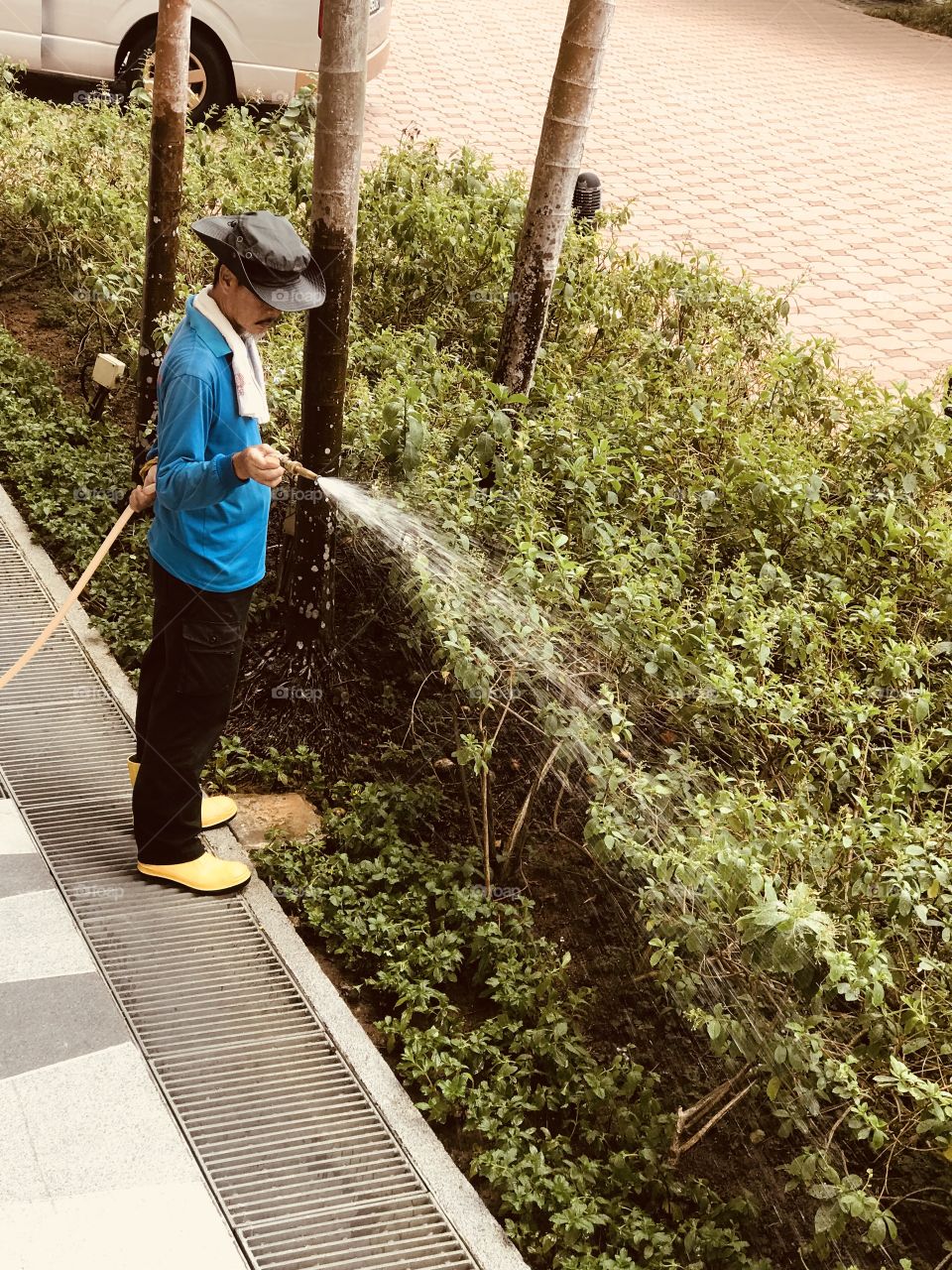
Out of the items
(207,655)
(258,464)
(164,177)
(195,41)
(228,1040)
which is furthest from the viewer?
(195,41)

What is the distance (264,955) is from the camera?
3.84 meters

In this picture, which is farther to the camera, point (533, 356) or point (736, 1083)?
point (533, 356)

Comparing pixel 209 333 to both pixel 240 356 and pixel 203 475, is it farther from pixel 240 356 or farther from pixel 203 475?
pixel 203 475

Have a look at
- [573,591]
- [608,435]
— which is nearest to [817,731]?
[573,591]

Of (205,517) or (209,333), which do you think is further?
(205,517)

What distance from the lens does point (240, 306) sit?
11.3 ft

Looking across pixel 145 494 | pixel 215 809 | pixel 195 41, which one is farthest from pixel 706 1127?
pixel 195 41

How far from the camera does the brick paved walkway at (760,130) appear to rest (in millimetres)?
10344

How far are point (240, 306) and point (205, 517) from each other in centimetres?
57

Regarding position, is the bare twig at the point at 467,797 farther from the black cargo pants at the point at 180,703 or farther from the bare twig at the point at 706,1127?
the bare twig at the point at 706,1127

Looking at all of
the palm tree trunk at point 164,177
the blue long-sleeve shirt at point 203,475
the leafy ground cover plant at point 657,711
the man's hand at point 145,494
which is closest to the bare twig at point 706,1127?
the leafy ground cover plant at point 657,711

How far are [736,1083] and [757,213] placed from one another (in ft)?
31.8

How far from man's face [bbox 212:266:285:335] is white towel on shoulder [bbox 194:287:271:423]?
20 mm

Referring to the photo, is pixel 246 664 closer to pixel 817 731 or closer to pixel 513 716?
pixel 513 716
